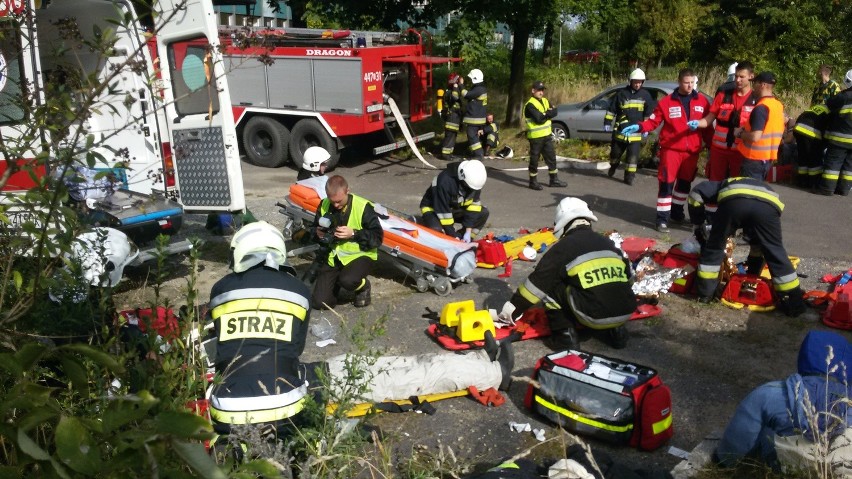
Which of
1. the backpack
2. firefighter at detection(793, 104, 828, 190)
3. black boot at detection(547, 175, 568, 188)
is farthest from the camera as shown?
black boot at detection(547, 175, 568, 188)

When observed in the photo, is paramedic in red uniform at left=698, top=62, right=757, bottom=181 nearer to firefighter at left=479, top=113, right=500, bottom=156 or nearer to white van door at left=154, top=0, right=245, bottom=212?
firefighter at left=479, top=113, right=500, bottom=156

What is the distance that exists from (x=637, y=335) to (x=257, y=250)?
3327 mm

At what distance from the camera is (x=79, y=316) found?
3.39 metres

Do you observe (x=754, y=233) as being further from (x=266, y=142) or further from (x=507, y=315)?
(x=266, y=142)

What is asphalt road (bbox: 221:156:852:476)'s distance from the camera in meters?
4.33

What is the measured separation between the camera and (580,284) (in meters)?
5.14

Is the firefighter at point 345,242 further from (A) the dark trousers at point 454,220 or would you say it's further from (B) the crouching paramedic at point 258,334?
(B) the crouching paramedic at point 258,334

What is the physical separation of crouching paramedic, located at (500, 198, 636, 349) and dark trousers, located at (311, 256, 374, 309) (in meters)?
1.46

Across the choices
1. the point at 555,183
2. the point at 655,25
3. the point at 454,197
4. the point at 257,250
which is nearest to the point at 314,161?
the point at 454,197

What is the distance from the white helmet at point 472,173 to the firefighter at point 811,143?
593 centimetres

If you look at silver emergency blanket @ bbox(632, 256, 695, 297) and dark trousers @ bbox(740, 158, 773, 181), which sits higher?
dark trousers @ bbox(740, 158, 773, 181)

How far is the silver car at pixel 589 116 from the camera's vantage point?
1305 cm

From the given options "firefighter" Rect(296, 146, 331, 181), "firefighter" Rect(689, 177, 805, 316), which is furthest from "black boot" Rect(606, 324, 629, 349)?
"firefighter" Rect(296, 146, 331, 181)

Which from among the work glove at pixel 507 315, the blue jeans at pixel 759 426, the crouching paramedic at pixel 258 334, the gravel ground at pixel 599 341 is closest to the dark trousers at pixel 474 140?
the gravel ground at pixel 599 341
